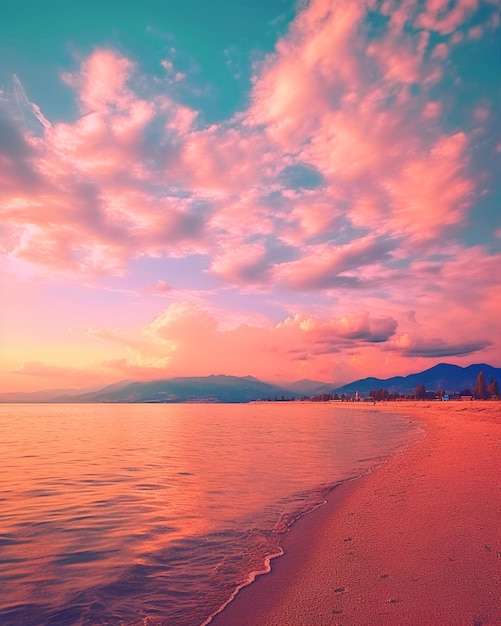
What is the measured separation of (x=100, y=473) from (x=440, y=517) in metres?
19.2

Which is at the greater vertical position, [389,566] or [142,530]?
[389,566]

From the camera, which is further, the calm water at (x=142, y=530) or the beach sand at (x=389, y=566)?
the calm water at (x=142, y=530)

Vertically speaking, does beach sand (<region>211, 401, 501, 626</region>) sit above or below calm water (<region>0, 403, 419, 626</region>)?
above

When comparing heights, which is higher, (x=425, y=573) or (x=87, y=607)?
(x=425, y=573)

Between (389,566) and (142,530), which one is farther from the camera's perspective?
(142,530)

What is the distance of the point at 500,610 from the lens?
7043 mm

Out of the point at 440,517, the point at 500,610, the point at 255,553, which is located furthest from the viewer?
the point at 440,517

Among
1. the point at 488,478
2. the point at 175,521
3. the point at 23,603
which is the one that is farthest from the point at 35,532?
the point at 488,478

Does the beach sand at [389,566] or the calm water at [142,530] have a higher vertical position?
the beach sand at [389,566]

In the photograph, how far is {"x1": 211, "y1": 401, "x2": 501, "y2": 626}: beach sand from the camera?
23.8 ft

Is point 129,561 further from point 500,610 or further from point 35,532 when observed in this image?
point 500,610

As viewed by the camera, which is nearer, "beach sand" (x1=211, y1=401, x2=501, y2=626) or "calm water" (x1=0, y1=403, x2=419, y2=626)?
"beach sand" (x1=211, y1=401, x2=501, y2=626)

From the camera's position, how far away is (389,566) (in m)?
9.19

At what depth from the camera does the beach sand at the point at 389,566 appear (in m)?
7.25
